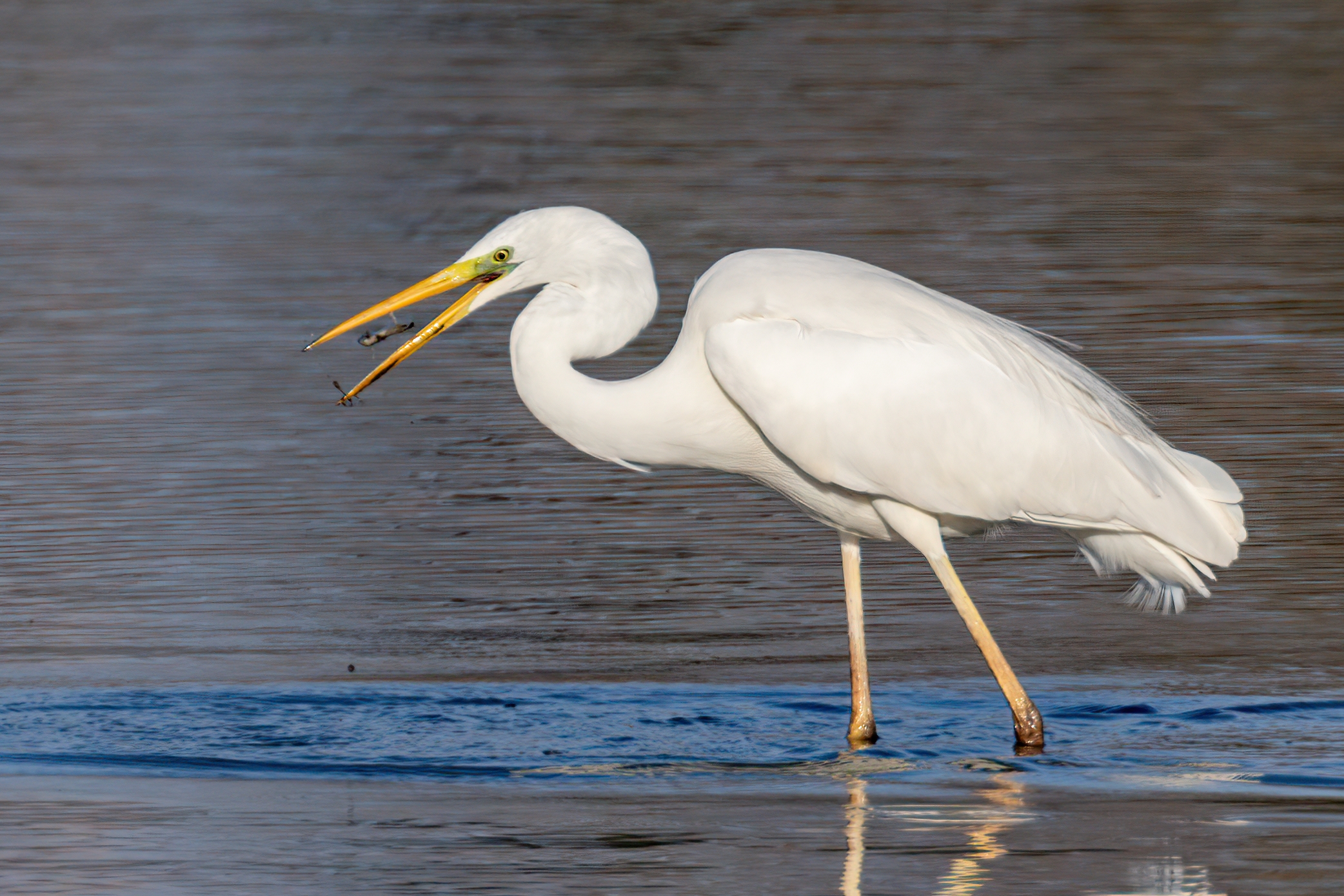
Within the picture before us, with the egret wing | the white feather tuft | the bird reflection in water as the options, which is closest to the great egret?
the egret wing

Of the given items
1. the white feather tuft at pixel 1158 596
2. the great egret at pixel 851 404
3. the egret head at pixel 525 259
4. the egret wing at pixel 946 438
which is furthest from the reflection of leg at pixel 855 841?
the egret head at pixel 525 259

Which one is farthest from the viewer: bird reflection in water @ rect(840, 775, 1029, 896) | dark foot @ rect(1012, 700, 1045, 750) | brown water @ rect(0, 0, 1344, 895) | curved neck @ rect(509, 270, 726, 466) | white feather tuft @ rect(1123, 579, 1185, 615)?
white feather tuft @ rect(1123, 579, 1185, 615)

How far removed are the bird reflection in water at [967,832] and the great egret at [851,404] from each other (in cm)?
58

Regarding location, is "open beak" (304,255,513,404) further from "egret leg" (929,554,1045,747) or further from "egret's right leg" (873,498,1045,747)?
"egret leg" (929,554,1045,747)

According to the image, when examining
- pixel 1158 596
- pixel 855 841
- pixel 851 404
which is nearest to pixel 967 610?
pixel 851 404

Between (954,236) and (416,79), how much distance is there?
827 cm

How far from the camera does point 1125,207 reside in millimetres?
14914

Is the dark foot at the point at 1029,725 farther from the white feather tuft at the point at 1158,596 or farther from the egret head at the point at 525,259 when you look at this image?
the egret head at the point at 525,259

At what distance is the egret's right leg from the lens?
6.57m

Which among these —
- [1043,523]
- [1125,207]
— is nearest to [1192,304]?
[1125,207]

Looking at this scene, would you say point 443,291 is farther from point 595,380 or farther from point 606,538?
point 606,538

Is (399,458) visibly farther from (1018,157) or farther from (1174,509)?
(1018,157)

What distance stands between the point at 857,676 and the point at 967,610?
0.39 m

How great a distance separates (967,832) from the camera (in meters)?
5.55
